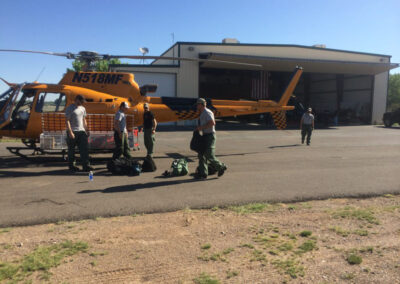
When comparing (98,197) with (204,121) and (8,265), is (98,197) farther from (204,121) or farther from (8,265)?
(204,121)

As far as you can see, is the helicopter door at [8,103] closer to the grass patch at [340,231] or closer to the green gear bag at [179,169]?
the green gear bag at [179,169]

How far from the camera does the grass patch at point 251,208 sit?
476 centimetres

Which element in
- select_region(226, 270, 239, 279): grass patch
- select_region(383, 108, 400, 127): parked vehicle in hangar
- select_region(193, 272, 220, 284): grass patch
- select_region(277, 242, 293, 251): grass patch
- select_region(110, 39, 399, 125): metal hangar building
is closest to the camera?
select_region(193, 272, 220, 284): grass patch

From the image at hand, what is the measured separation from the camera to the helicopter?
8.45 metres

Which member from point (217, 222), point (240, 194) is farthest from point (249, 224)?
point (240, 194)

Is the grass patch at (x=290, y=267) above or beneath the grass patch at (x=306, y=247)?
beneath

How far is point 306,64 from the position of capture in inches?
1099

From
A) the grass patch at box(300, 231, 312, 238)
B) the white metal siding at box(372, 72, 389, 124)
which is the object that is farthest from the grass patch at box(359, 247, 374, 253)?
the white metal siding at box(372, 72, 389, 124)

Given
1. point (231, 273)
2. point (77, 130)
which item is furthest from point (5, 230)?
point (77, 130)

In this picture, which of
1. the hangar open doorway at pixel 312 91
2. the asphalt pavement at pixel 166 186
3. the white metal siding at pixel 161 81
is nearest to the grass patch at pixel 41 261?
the asphalt pavement at pixel 166 186

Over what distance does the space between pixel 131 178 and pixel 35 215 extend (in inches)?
101

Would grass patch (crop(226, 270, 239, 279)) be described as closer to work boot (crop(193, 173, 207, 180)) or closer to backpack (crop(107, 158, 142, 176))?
work boot (crop(193, 173, 207, 180))

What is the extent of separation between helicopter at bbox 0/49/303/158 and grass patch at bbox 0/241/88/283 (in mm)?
5208

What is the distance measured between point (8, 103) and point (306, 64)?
2559 cm
